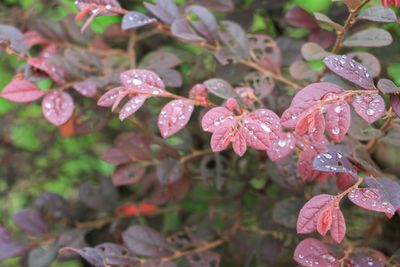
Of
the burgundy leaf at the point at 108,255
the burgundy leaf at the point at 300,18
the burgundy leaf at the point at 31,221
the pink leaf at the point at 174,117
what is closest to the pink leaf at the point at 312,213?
the pink leaf at the point at 174,117

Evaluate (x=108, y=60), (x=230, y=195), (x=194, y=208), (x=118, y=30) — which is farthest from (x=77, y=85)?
(x=194, y=208)

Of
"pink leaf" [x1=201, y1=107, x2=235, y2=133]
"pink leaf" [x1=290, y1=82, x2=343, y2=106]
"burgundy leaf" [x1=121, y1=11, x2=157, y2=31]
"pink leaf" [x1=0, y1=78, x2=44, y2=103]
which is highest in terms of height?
"pink leaf" [x1=290, y1=82, x2=343, y2=106]

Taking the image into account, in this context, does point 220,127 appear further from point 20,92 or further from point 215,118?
point 20,92

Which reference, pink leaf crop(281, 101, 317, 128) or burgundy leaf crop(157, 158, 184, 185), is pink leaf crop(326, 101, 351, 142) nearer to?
pink leaf crop(281, 101, 317, 128)

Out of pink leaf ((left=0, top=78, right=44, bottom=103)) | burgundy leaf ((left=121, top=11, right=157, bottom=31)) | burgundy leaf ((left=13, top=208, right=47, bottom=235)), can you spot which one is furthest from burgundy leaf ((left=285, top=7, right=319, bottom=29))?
burgundy leaf ((left=13, top=208, right=47, bottom=235))

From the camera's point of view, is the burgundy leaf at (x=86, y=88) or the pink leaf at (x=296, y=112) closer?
the pink leaf at (x=296, y=112)

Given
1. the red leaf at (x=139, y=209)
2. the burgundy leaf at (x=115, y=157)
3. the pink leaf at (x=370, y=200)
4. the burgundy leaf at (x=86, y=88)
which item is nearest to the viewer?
the pink leaf at (x=370, y=200)

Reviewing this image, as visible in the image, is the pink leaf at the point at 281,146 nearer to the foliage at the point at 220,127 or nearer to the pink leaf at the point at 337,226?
the foliage at the point at 220,127
